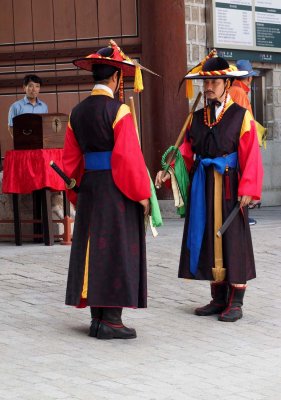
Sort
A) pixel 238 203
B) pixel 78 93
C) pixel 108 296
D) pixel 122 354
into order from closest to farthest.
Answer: pixel 122 354, pixel 108 296, pixel 238 203, pixel 78 93

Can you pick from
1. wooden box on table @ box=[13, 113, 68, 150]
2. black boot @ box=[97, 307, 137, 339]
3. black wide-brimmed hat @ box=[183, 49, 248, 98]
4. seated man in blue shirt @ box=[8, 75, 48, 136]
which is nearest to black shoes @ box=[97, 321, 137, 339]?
black boot @ box=[97, 307, 137, 339]

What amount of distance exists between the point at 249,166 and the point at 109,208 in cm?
106

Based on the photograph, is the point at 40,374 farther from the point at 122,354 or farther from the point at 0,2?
the point at 0,2

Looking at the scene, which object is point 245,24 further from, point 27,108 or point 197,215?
point 197,215

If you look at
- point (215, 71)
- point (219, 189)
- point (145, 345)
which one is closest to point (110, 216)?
point (145, 345)

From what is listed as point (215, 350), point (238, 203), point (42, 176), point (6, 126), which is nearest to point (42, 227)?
point (42, 176)

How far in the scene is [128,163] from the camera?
22.3 feet

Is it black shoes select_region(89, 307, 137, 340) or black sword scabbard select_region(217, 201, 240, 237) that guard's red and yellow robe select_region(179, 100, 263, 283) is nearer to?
black sword scabbard select_region(217, 201, 240, 237)

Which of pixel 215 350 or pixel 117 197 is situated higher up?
pixel 117 197

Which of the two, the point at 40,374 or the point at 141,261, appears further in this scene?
the point at 141,261

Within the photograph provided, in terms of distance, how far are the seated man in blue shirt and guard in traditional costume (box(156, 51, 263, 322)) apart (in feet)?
12.3

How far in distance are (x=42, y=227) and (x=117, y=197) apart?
163 inches

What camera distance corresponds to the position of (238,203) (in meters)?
7.57

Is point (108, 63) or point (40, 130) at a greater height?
point (108, 63)
